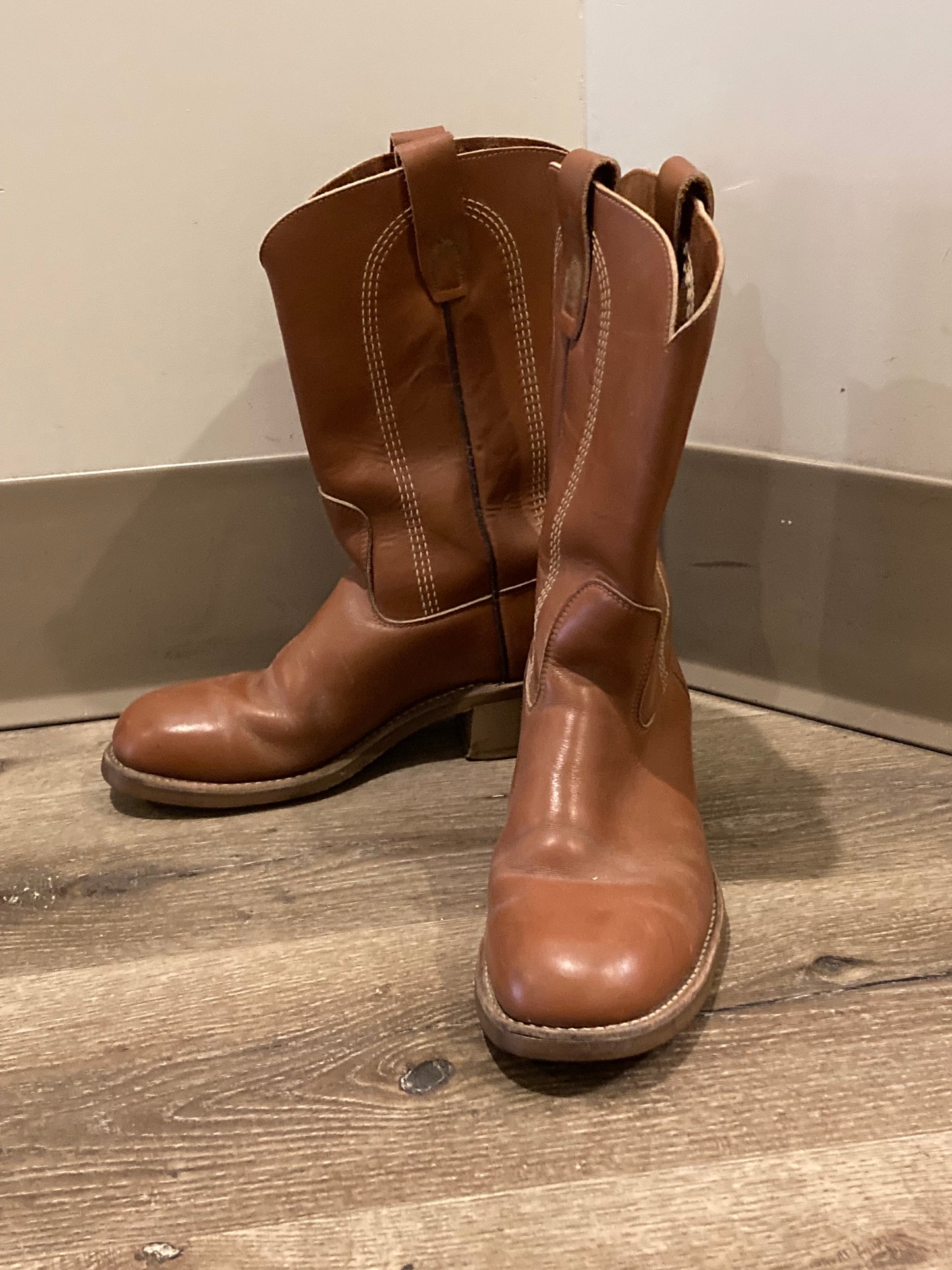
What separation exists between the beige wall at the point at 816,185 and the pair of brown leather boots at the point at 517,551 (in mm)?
208

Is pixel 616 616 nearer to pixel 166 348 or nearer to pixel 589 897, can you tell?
pixel 589 897

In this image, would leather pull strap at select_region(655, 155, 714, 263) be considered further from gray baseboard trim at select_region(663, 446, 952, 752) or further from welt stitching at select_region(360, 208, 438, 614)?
gray baseboard trim at select_region(663, 446, 952, 752)

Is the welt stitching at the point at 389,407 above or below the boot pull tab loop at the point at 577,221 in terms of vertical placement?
below

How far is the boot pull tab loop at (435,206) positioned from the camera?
0.76 m

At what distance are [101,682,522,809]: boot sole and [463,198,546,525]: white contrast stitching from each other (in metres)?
0.19

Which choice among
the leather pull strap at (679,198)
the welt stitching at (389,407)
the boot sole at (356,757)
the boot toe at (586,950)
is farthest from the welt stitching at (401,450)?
the boot toe at (586,950)

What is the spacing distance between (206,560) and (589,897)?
0.64 metres

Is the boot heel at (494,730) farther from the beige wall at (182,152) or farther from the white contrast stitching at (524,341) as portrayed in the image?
the beige wall at (182,152)

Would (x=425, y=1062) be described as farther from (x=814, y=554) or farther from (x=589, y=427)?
(x=814, y=554)

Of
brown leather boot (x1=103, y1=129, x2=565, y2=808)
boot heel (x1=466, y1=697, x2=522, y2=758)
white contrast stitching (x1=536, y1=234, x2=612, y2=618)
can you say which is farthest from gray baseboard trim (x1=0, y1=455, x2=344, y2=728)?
white contrast stitching (x1=536, y1=234, x2=612, y2=618)

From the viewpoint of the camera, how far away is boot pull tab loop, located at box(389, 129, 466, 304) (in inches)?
29.8

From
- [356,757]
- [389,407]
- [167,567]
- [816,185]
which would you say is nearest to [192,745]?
[356,757]

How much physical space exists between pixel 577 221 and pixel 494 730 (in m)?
0.50

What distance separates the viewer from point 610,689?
29.0 inches
